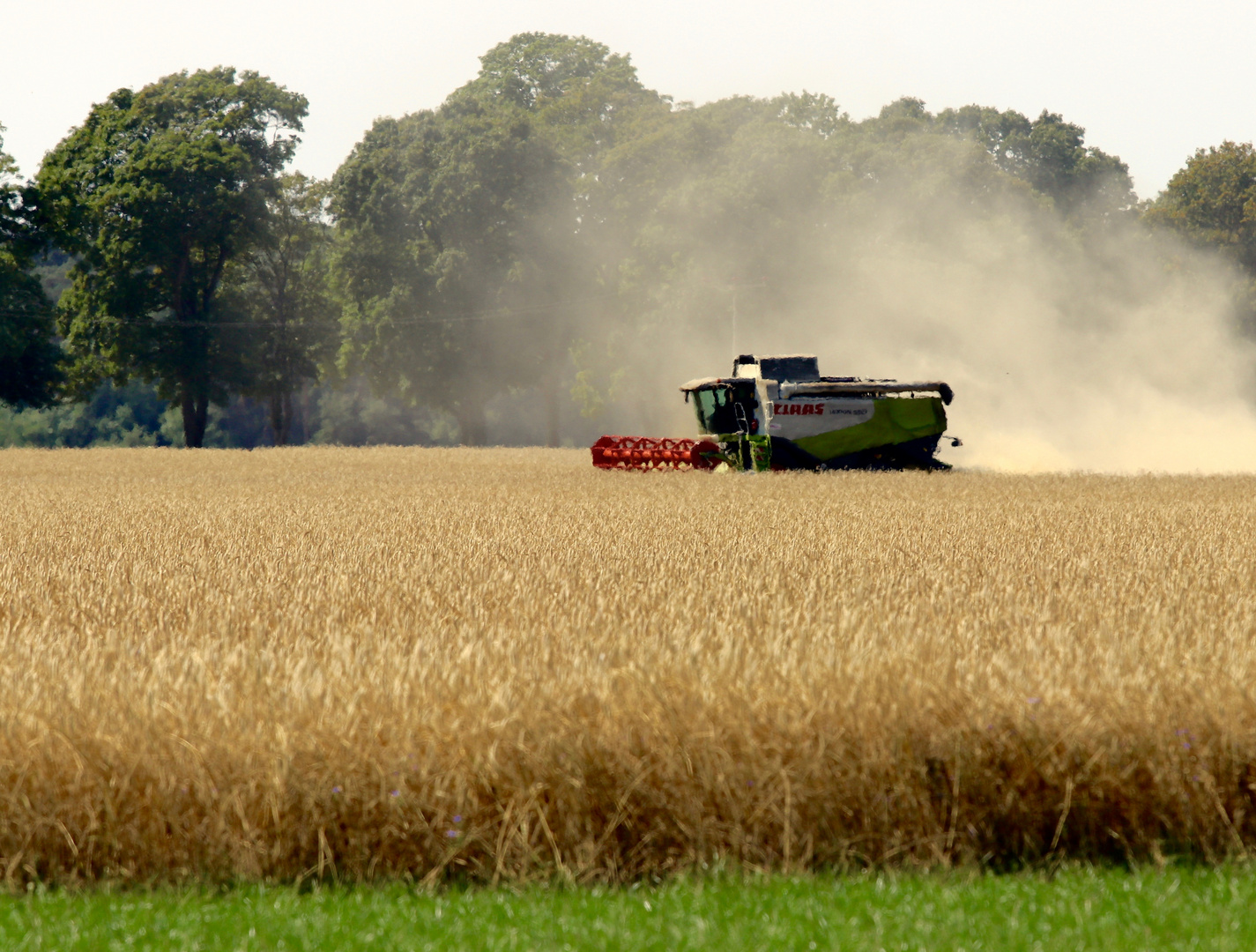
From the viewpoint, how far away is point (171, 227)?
50.1 meters

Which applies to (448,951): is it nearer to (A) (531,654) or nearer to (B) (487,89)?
(A) (531,654)

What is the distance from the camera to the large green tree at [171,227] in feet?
161

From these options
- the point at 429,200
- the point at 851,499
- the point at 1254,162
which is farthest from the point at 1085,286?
the point at 851,499

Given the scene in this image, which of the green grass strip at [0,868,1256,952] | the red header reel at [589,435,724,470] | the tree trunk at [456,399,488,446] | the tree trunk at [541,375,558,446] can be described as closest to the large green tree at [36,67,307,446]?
the tree trunk at [456,399,488,446]

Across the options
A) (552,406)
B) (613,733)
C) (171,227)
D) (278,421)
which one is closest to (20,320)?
(171,227)

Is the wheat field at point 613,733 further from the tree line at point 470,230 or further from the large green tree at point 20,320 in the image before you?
the tree line at point 470,230

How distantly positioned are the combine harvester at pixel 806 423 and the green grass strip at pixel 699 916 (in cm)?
1989

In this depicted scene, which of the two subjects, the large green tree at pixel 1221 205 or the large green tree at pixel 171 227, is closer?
the large green tree at pixel 171 227

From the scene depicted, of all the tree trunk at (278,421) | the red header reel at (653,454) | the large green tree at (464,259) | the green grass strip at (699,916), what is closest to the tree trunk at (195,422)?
the tree trunk at (278,421)

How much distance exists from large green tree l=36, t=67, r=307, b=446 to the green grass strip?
48.0m

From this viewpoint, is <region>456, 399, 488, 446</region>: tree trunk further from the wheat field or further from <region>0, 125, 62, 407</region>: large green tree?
the wheat field

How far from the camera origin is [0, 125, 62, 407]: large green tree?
3562 centimetres

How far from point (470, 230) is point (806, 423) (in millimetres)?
35884

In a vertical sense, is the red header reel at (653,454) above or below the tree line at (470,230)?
below
